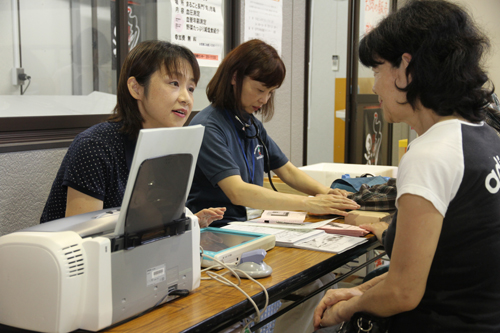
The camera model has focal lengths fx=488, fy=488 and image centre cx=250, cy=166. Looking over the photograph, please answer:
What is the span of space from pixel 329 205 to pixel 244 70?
634 mm

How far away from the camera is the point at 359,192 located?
191 centimetres

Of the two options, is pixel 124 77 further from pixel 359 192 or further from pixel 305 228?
pixel 359 192

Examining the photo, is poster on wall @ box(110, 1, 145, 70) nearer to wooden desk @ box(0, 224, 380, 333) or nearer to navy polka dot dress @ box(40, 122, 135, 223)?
navy polka dot dress @ box(40, 122, 135, 223)

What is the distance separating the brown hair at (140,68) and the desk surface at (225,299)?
62 centimetres

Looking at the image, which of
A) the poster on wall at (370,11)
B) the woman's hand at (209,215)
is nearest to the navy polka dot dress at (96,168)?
the woman's hand at (209,215)

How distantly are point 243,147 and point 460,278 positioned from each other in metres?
1.11

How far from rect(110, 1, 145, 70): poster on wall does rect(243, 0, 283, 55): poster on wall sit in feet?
2.69

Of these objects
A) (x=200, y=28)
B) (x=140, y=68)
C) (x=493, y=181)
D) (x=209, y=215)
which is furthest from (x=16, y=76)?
(x=493, y=181)

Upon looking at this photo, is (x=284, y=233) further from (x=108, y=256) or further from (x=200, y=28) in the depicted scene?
(x=200, y=28)

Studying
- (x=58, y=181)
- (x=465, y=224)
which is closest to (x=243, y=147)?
(x=58, y=181)

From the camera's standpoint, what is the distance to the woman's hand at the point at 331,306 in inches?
47.5

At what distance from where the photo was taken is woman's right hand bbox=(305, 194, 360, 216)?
5.95ft

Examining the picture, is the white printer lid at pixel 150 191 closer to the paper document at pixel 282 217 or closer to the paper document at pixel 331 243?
the paper document at pixel 331 243

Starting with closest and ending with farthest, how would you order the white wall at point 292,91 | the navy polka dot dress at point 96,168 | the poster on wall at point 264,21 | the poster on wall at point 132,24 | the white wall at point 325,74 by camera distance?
the navy polka dot dress at point 96,168 → the poster on wall at point 132,24 → the poster on wall at point 264,21 → the white wall at point 292,91 → the white wall at point 325,74
